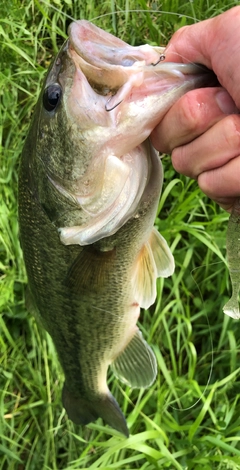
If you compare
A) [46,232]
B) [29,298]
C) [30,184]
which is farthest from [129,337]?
[30,184]

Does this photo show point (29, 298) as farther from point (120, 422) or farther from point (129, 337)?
point (120, 422)

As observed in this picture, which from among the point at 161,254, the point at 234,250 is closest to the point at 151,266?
the point at 161,254

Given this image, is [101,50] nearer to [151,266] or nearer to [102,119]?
[102,119]

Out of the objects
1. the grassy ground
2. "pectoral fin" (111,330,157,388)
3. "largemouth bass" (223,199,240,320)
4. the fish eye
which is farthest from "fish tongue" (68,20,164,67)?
the grassy ground

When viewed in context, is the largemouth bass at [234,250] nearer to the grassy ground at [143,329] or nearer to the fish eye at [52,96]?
the fish eye at [52,96]

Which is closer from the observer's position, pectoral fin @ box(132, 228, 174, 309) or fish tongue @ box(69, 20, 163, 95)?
fish tongue @ box(69, 20, 163, 95)

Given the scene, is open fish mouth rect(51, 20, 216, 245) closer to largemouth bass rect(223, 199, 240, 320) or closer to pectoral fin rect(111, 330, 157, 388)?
largemouth bass rect(223, 199, 240, 320)
